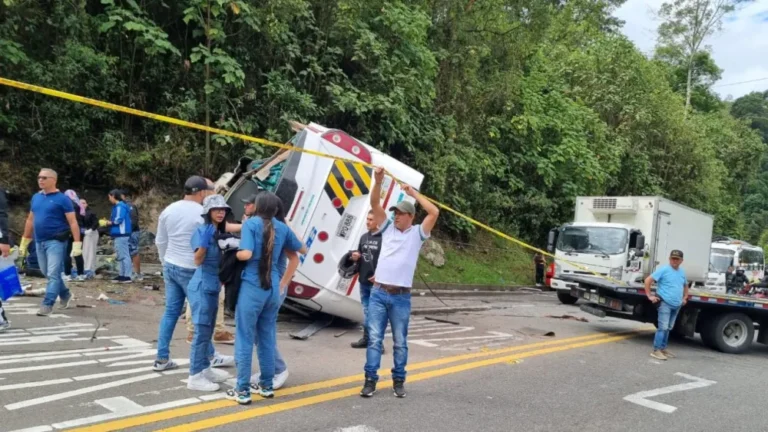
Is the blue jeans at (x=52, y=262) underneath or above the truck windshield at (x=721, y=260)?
underneath

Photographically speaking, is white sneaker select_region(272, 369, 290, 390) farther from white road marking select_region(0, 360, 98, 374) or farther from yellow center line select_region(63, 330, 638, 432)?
white road marking select_region(0, 360, 98, 374)

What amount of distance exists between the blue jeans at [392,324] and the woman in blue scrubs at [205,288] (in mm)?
1362

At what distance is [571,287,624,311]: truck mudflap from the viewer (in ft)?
30.9

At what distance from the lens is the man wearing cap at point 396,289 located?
5074 millimetres

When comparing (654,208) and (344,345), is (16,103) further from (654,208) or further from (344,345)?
(654,208)

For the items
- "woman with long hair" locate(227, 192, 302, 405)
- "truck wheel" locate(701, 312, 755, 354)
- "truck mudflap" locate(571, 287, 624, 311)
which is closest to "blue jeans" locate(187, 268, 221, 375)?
"woman with long hair" locate(227, 192, 302, 405)

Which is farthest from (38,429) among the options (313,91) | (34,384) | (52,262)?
(313,91)

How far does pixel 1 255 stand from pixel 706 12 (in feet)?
146

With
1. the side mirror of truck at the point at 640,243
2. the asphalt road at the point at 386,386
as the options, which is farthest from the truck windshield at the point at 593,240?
the asphalt road at the point at 386,386

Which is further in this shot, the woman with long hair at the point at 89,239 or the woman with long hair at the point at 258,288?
the woman with long hair at the point at 89,239

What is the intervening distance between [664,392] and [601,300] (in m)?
3.73

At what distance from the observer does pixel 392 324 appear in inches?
202

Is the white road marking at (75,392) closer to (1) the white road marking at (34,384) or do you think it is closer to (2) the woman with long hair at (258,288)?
(1) the white road marking at (34,384)

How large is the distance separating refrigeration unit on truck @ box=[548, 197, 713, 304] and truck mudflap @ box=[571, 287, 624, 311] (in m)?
3.74
